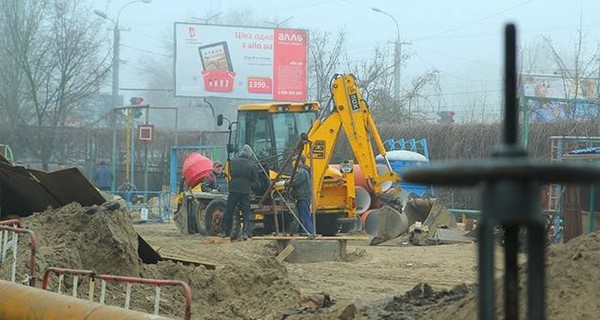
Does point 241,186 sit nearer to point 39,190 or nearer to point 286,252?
point 286,252

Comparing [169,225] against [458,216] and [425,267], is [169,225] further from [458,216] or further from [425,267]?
[425,267]

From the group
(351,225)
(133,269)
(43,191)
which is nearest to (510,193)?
(133,269)

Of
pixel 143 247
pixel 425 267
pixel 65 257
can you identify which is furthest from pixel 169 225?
pixel 65 257

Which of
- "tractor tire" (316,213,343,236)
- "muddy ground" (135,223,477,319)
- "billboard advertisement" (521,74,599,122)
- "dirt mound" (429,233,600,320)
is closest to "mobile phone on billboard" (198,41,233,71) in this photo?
"billboard advertisement" (521,74,599,122)

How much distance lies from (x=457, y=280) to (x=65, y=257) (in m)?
6.31

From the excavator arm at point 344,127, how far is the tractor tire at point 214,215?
2.72 m

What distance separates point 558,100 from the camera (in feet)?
75.5

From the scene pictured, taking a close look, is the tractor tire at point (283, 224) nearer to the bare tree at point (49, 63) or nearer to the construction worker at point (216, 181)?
the construction worker at point (216, 181)

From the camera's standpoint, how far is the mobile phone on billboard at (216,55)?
47938 mm

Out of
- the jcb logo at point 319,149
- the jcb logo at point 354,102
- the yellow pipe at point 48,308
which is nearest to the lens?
the yellow pipe at point 48,308

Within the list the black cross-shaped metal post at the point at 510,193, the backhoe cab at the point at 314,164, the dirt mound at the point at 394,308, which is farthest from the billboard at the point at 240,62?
the black cross-shaped metal post at the point at 510,193

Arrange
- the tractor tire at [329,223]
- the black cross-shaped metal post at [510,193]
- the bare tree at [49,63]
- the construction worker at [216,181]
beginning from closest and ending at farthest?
the black cross-shaped metal post at [510,193] < the tractor tire at [329,223] < the construction worker at [216,181] < the bare tree at [49,63]

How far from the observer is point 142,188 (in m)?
40.6

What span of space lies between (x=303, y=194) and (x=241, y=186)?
120cm
